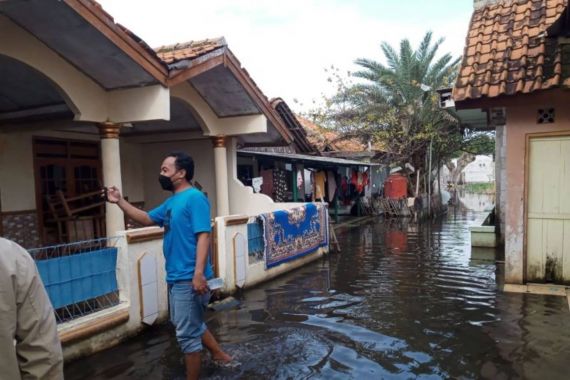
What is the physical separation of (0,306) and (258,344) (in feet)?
12.1

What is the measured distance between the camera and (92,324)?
481 cm

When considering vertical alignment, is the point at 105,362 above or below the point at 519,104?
below

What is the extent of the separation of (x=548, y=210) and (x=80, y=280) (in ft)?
21.8

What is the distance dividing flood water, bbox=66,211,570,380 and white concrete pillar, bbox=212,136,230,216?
240 cm

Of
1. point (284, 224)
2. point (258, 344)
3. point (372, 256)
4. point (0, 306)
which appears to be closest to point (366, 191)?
point (372, 256)

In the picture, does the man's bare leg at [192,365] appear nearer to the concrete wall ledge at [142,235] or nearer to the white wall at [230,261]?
the concrete wall ledge at [142,235]

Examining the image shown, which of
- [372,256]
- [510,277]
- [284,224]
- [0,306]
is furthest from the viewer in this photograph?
[372,256]

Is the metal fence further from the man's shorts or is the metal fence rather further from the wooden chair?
the wooden chair

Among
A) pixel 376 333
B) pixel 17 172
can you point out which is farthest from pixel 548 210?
pixel 17 172

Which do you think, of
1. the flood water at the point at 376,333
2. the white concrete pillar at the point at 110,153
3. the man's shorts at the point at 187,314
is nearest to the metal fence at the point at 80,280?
the flood water at the point at 376,333

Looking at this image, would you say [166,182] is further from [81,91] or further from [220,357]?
[81,91]

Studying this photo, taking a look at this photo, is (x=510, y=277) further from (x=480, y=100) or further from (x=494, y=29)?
(x=494, y=29)

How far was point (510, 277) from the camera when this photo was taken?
722cm

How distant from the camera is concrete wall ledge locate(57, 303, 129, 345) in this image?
4.53 meters
